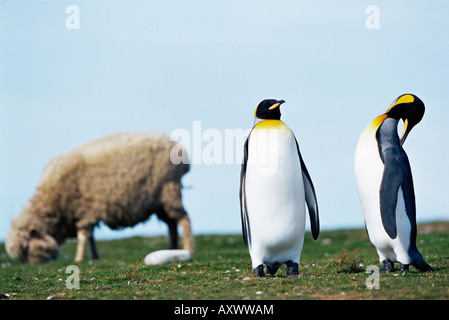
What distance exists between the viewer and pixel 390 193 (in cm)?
835

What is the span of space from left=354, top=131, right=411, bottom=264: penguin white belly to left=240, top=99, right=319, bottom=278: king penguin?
2.90ft

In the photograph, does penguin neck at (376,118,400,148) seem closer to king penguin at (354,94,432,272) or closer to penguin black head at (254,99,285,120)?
king penguin at (354,94,432,272)

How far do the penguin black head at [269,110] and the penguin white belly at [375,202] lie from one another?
1.33m

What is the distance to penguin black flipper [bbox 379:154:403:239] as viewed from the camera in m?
8.32

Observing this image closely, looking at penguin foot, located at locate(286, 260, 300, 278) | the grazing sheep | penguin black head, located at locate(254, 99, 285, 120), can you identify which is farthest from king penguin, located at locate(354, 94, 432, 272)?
the grazing sheep

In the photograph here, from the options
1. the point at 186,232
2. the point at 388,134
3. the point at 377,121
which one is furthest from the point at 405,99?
the point at 186,232

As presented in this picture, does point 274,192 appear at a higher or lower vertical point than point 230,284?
higher

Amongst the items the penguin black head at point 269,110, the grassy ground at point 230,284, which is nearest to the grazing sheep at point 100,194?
the grassy ground at point 230,284

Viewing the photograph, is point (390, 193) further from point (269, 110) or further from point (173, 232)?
point (173, 232)

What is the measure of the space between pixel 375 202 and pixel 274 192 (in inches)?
57.5

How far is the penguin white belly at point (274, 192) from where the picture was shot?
824cm

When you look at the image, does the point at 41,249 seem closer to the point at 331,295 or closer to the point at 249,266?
the point at 249,266

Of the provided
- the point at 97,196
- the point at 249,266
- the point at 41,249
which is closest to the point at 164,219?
the point at 97,196

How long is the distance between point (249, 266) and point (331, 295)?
11.8 ft
